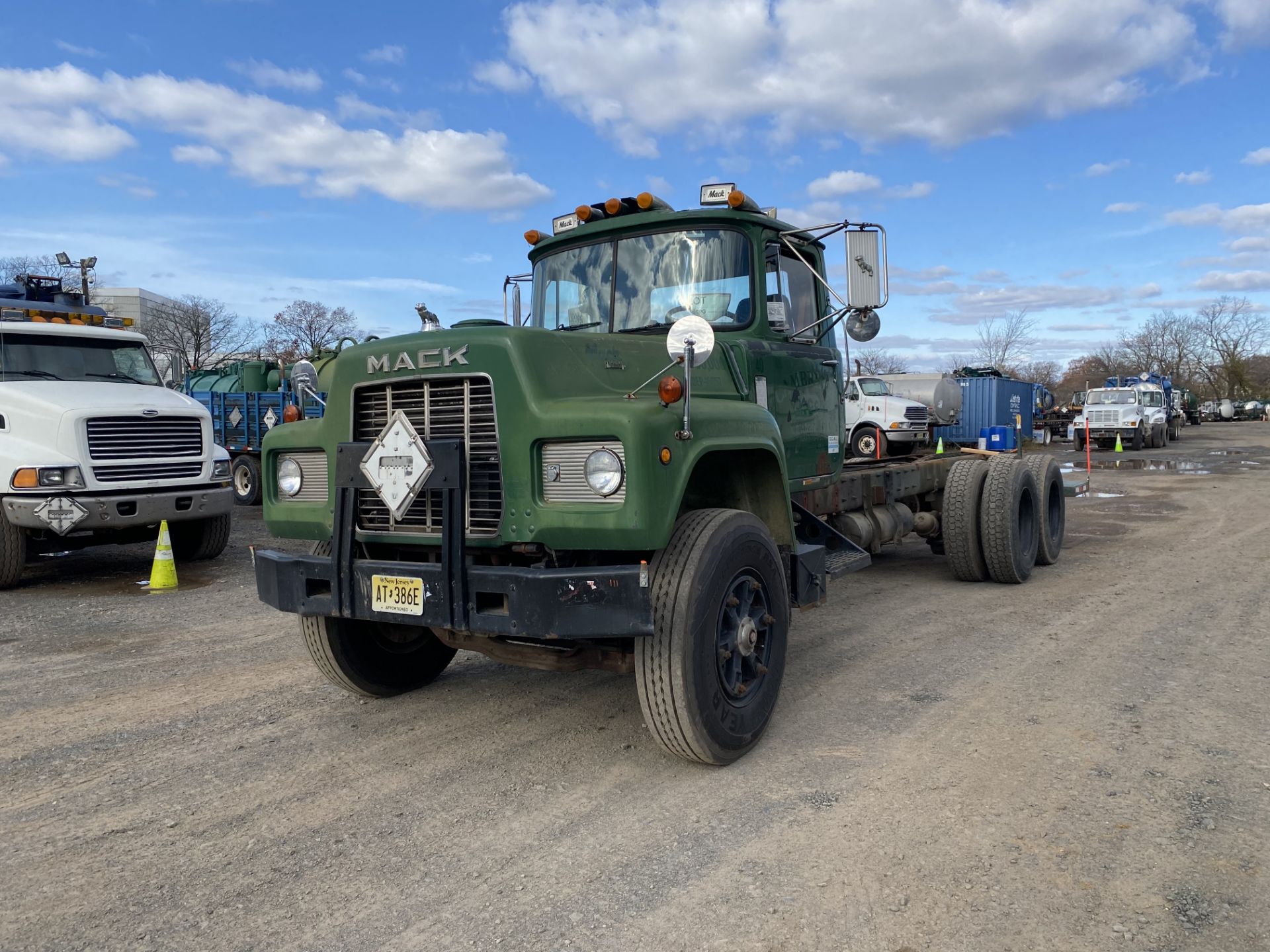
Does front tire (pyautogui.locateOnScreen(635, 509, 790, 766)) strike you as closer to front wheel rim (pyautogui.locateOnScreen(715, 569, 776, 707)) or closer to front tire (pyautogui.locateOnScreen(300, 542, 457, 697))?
front wheel rim (pyautogui.locateOnScreen(715, 569, 776, 707))

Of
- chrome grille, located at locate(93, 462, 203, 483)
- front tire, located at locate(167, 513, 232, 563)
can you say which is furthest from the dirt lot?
front tire, located at locate(167, 513, 232, 563)

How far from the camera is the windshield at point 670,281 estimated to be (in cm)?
509

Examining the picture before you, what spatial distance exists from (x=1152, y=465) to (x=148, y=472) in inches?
887

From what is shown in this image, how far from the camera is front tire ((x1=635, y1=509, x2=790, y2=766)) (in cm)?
364

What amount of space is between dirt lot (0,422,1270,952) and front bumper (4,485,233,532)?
1.92 metres

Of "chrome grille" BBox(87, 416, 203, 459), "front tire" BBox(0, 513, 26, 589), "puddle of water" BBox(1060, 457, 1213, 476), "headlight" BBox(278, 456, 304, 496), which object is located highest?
"chrome grille" BBox(87, 416, 203, 459)

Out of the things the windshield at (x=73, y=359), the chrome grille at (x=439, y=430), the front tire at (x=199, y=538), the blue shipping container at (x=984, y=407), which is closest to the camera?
the chrome grille at (x=439, y=430)

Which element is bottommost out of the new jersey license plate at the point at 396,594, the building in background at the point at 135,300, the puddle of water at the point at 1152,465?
the puddle of water at the point at 1152,465

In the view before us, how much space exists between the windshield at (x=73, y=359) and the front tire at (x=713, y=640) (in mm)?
7812

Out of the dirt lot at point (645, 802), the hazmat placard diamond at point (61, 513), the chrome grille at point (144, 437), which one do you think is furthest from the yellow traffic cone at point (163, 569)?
the dirt lot at point (645, 802)

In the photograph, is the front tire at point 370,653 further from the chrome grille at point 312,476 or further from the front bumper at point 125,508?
the front bumper at point 125,508

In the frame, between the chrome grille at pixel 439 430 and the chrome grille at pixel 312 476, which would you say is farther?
the chrome grille at pixel 312 476

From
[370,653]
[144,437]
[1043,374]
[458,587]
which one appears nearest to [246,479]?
[144,437]

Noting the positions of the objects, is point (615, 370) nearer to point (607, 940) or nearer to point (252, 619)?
point (607, 940)
